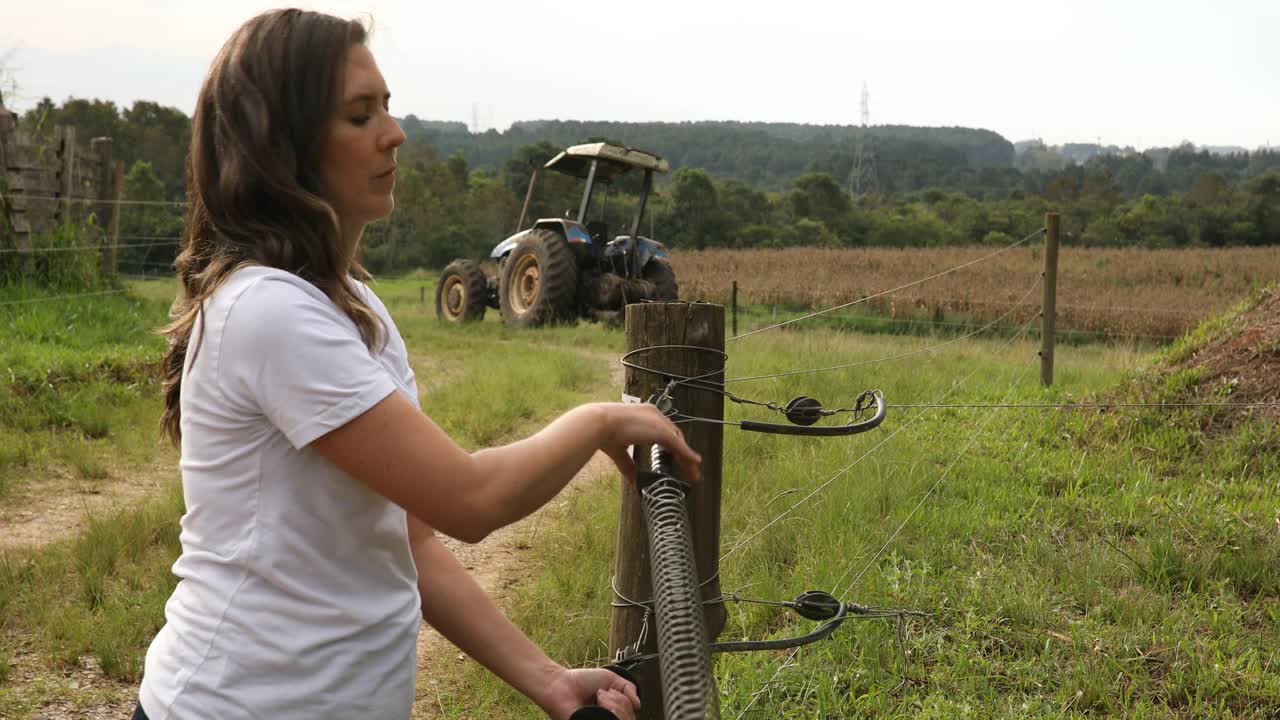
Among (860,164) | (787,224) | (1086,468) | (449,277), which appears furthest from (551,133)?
(1086,468)

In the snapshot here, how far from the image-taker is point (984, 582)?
312 cm

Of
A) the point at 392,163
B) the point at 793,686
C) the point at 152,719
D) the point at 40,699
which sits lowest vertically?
the point at 40,699

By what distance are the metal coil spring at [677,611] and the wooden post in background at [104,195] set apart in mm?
9888

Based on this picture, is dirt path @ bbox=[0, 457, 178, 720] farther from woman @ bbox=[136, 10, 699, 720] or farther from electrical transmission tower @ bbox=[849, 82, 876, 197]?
electrical transmission tower @ bbox=[849, 82, 876, 197]

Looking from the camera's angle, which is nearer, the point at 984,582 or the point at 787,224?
the point at 984,582

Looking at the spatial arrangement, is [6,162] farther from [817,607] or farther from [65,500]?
[817,607]

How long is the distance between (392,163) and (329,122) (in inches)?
3.8

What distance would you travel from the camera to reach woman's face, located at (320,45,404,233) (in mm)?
1175

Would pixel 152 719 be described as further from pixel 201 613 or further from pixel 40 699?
pixel 40 699

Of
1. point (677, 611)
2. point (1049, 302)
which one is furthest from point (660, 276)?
point (677, 611)

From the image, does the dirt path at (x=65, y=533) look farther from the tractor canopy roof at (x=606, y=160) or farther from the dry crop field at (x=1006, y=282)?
the dry crop field at (x=1006, y=282)

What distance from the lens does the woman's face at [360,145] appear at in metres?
1.17

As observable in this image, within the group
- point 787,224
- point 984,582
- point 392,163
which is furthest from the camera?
point 787,224

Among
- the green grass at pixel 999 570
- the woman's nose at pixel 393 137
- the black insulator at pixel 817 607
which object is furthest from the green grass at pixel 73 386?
A: the woman's nose at pixel 393 137
